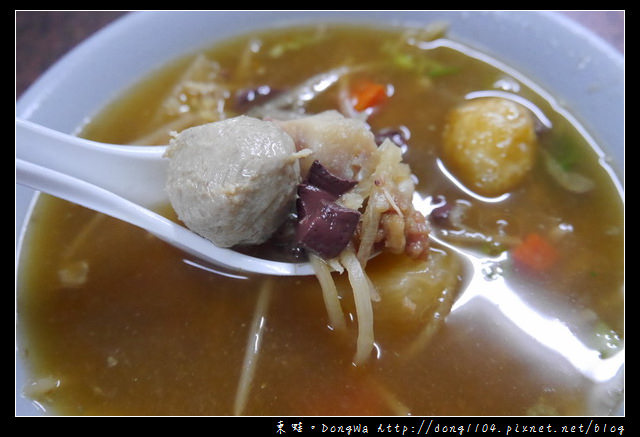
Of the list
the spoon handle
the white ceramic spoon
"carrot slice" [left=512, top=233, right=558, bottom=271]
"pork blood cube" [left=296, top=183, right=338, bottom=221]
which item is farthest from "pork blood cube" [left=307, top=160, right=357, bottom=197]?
"carrot slice" [left=512, top=233, right=558, bottom=271]

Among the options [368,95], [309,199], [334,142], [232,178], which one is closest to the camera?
[232,178]

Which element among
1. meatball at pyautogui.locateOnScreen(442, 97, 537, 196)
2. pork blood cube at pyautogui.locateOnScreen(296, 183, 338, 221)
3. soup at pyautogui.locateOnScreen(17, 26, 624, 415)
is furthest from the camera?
meatball at pyautogui.locateOnScreen(442, 97, 537, 196)

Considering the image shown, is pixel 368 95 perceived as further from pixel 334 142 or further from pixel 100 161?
pixel 100 161

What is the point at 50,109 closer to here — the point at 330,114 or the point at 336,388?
the point at 330,114

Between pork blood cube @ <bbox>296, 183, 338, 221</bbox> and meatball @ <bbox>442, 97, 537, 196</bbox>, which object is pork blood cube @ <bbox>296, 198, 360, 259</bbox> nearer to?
pork blood cube @ <bbox>296, 183, 338, 221</bbox>

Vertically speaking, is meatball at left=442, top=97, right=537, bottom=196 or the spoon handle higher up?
meatball at left=442, top=97, right=537, bottom=196

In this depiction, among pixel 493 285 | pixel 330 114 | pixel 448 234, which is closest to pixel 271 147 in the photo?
pixel 330 114

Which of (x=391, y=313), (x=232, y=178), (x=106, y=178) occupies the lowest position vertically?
(x=391, y=313)

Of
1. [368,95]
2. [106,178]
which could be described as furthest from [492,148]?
[106,178]
